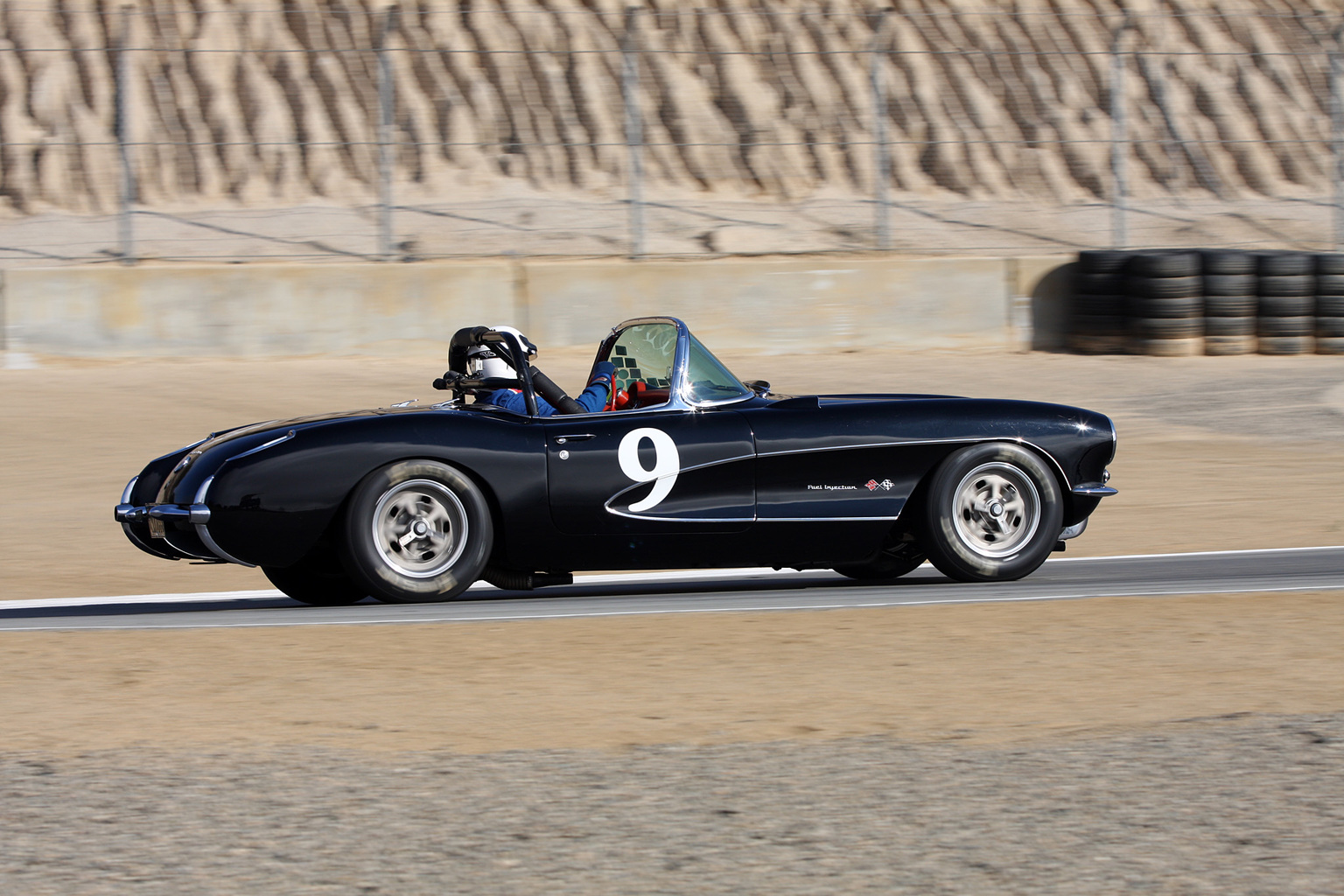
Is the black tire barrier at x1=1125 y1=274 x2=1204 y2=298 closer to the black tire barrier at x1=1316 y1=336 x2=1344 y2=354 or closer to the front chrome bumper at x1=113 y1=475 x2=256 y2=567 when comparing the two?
the black tire barrier at x1=1316 y1=336 x2=1344 y2=354

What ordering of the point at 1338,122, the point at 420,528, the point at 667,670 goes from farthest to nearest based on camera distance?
the point at 1338,122 → the point at 420,528 → the point at 667,670

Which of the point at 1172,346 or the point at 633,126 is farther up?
the point at 633,126

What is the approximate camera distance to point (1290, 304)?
16391 mm

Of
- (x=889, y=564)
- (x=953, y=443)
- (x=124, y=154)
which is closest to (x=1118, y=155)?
(x=124, y=154)

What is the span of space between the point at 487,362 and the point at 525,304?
8.39 metres

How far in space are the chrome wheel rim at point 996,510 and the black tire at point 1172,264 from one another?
9210 millimetres

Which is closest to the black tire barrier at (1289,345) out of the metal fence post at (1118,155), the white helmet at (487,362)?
the metal fence post at (1118,155)

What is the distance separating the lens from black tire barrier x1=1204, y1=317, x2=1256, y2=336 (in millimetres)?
16422

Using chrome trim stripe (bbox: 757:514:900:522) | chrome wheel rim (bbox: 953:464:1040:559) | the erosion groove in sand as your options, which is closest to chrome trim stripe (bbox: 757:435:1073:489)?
chrome wheel rim (bbox: 953:464:1040:559)

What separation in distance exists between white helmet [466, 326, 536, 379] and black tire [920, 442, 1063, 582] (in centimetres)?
185

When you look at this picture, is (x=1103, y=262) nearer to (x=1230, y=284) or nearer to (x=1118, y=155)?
(x=1230, y=284)

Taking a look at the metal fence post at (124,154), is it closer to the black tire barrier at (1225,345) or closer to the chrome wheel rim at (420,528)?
the chrome wheel rim at (420,528)

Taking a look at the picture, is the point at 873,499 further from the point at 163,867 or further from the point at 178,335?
the point at 178,335

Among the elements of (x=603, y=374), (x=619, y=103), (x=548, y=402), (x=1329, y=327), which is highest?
(x=619, y=103)
